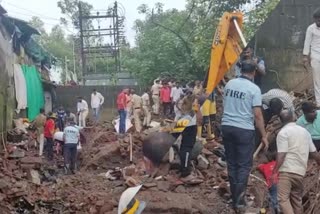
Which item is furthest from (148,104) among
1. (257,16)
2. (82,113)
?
(257,16)

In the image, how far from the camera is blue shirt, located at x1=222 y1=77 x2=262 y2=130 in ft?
23.4

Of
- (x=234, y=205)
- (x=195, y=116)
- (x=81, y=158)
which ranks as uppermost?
(x=195, y=116)

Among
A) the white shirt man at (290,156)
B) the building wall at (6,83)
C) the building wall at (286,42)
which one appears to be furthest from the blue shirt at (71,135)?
the white shirt man at (290,156)

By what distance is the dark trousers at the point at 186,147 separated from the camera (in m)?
9.88

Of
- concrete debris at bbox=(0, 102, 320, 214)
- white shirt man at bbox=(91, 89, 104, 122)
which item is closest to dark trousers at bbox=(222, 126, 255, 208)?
concrete debris at bbox=(0, 102, 320, 214)

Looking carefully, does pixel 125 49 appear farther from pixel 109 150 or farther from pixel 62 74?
pixel 109 150

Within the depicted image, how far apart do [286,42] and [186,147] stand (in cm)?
471

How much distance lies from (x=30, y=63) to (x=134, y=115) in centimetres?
869

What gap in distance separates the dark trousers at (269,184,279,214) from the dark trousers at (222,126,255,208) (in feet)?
1.09

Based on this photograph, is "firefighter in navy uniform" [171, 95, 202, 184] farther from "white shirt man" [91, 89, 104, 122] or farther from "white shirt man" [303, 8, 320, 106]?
"white shirt man" [91, 89, 104, 122]

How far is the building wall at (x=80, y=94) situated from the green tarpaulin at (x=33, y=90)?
3.18 m

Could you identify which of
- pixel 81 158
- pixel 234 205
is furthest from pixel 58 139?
pixel 234 205

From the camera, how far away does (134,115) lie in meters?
22.0

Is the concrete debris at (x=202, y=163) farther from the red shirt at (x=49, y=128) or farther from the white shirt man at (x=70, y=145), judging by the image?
the red shirt at (x=49, y=128)
